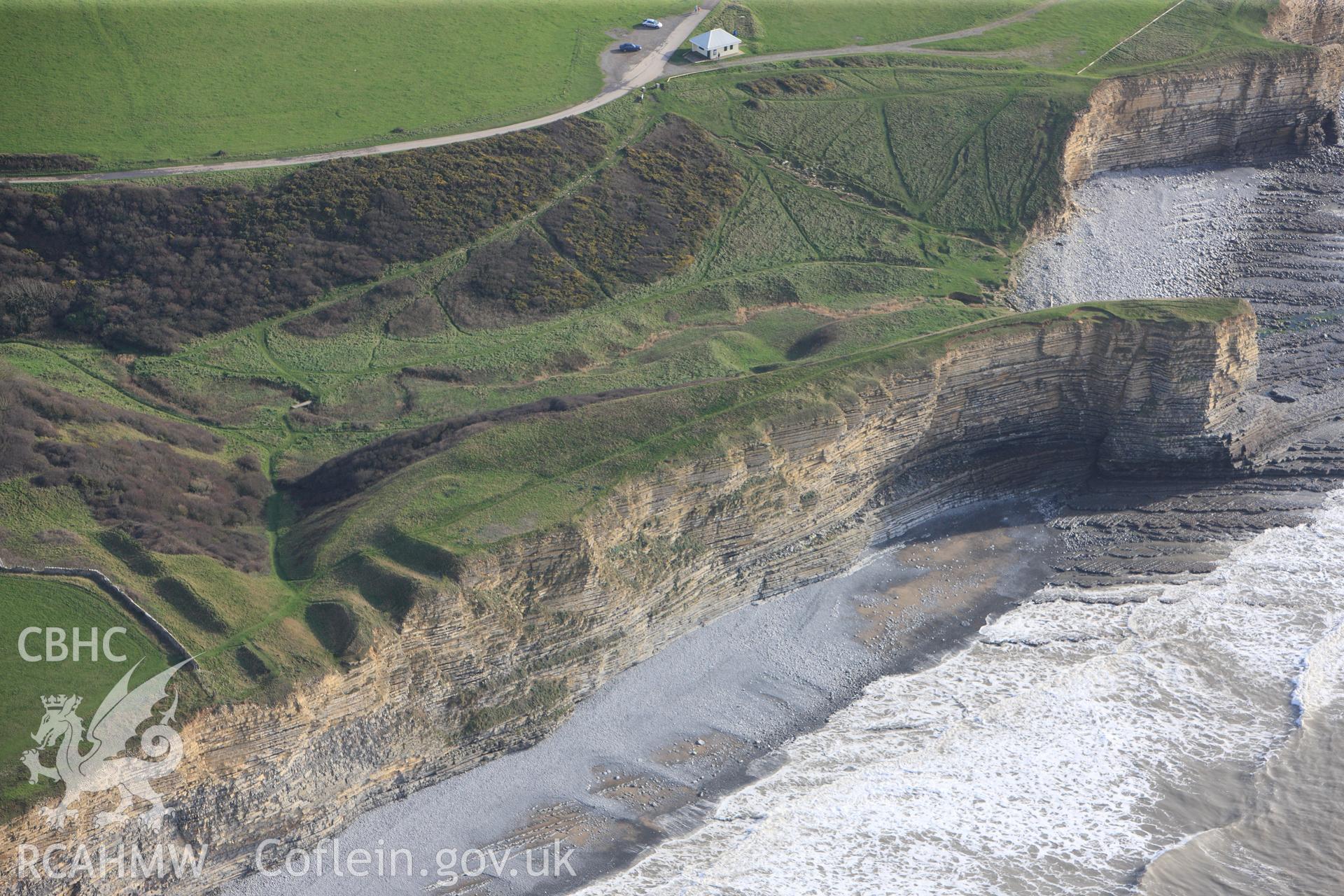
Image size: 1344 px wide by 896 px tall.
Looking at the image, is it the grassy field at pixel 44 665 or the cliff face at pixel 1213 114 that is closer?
the grassy field at pixel 44 665

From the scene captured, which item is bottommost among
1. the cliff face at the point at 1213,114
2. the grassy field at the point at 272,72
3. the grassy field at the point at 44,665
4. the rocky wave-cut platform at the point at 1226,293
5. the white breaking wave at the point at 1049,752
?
the white breaking wave at the point at 1049,752

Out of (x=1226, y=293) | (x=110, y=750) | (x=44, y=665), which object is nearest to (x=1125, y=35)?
(x=1226, y=293)

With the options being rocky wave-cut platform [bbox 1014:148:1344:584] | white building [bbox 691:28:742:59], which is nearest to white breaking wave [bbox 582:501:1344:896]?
rocky wave-cut platform [bbox 1014:148:1344:584]

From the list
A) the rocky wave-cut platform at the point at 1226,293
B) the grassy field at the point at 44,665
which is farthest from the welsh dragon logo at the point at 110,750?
the rocky wave-cut platform at the point at 1226,293

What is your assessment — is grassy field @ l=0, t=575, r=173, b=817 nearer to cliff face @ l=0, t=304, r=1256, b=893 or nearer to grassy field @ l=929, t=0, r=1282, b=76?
cliff face @ l=0, t=304, r=1256, b=893

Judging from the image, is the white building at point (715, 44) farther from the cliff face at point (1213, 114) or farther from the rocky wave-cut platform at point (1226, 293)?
the rocky wave-cut platform at point (1226, 293)

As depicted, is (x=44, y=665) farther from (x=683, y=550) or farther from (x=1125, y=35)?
(x=1125, y=35)

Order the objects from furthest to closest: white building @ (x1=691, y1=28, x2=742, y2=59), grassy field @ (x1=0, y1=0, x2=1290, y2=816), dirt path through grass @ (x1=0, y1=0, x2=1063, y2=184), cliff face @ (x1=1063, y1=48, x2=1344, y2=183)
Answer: white building @ (x1=691, y1=28, x2=742, y2=59)
cliff face @ (x1=1063, y1=48, x2=1344, y2=183)
dirt path through grass @ (x1=0, y1=0, x2=1063, y2=184)
grassy field @ (x1=0, y1=0, x2=1290, y2=816)
